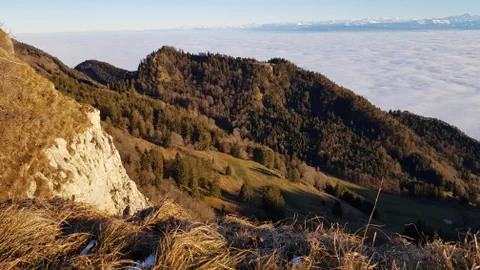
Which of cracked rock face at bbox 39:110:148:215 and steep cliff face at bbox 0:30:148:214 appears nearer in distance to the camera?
steep cliff face at bbox 0:30:148:214

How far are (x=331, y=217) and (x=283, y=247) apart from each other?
75.3 meters

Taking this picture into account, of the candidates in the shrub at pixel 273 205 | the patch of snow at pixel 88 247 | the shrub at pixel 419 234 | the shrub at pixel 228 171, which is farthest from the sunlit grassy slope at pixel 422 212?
the patch of snow at pixel 88 247

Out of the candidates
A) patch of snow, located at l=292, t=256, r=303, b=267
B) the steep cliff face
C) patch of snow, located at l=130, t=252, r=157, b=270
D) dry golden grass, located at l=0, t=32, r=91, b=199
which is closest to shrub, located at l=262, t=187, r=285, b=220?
the steep cliff face

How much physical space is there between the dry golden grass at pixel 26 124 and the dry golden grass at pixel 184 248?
6.76 m

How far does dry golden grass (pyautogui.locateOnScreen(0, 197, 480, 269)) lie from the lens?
12.4 ft

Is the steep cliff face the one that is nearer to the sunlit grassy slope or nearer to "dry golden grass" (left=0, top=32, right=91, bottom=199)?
"dry golden grass" (left=0, top=32, right=91, bottom=199)

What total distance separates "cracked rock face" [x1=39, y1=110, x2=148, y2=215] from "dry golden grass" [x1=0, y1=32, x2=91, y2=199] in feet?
1.66

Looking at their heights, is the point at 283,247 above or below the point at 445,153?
→ above

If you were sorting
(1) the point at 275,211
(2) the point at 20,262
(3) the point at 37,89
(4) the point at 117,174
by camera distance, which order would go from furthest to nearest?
(1) the point at 275,211 → (4) the point at 117,174 → (3) the point at 37,89 → (2) the point at 20,262

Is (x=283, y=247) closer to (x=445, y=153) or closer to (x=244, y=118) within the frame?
(x=244, y=118)

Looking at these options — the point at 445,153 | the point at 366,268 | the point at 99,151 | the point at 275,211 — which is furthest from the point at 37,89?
the point at 445,153

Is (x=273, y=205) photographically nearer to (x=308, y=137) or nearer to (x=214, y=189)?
(x=214, y=189)

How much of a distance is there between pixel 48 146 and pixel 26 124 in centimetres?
116

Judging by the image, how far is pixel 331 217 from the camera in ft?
245
